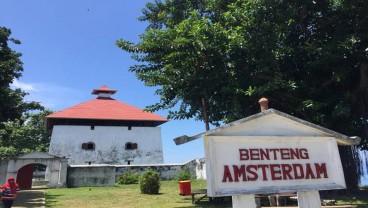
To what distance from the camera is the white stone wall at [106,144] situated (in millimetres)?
33031

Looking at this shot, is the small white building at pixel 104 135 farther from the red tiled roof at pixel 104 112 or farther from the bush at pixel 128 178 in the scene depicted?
the bush at pixel 128 178

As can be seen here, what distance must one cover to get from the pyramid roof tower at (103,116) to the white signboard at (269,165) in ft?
101

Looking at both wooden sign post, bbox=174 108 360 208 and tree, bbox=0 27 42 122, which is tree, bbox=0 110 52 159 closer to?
tree, bbox=0 27 42 122

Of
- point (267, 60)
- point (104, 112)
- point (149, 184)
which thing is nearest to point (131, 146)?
point (104, 112)

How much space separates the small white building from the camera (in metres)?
33.1

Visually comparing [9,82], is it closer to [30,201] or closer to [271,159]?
[30,201]

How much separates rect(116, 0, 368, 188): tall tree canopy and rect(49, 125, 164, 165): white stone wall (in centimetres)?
2121

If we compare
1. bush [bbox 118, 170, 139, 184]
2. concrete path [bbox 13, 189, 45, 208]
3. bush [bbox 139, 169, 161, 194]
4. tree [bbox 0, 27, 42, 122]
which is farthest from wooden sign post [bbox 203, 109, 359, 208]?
bush [bbox 118, 170, 139, 184]

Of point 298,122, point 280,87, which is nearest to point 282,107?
point 280,87

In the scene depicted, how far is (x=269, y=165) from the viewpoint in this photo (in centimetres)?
459

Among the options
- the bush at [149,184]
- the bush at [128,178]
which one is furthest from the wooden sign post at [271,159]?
the bush at [128,178]

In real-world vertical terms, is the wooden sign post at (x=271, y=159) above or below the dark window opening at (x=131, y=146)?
below

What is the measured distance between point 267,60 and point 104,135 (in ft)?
83.8

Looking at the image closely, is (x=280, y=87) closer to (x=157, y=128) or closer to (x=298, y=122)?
(x=298, y=122)
